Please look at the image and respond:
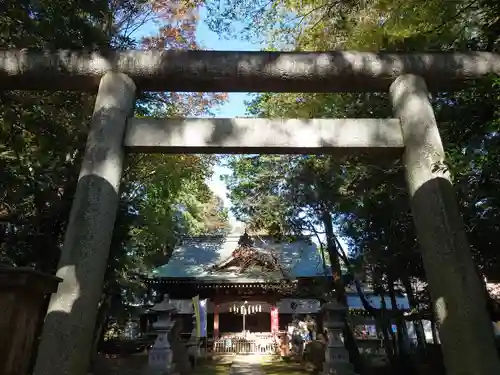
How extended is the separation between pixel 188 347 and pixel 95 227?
1142 centimetres

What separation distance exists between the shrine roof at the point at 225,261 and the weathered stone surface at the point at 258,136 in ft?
37.8

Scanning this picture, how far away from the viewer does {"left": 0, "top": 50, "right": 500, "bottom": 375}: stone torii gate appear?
135 inches

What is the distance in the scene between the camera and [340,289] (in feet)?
39.6

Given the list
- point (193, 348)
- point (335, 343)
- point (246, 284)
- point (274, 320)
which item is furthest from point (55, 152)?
point (274, 320)

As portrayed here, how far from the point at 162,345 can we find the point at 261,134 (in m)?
7.95

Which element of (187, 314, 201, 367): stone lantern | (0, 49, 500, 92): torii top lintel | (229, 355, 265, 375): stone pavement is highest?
(0, 49, 500, 92): torii top lintel

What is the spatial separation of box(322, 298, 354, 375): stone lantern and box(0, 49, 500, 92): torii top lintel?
284 inches

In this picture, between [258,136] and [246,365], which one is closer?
[258,136]

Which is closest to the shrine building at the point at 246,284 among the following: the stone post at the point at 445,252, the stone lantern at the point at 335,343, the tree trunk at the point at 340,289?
the tree trunk at the point at 340,289

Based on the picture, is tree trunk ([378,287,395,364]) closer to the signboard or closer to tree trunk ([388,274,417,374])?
tree trunk ([388,274,417,374])

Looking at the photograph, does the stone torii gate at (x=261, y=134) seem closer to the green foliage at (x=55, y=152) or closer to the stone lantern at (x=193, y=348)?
the green foliage at (x=55, y=152)

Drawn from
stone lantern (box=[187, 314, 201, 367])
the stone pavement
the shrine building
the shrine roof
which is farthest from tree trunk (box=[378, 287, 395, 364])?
stone lantern (box=[187, 314, 201, 367])

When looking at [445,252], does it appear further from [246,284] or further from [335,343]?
[246,284]

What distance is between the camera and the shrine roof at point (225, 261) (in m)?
17.2
